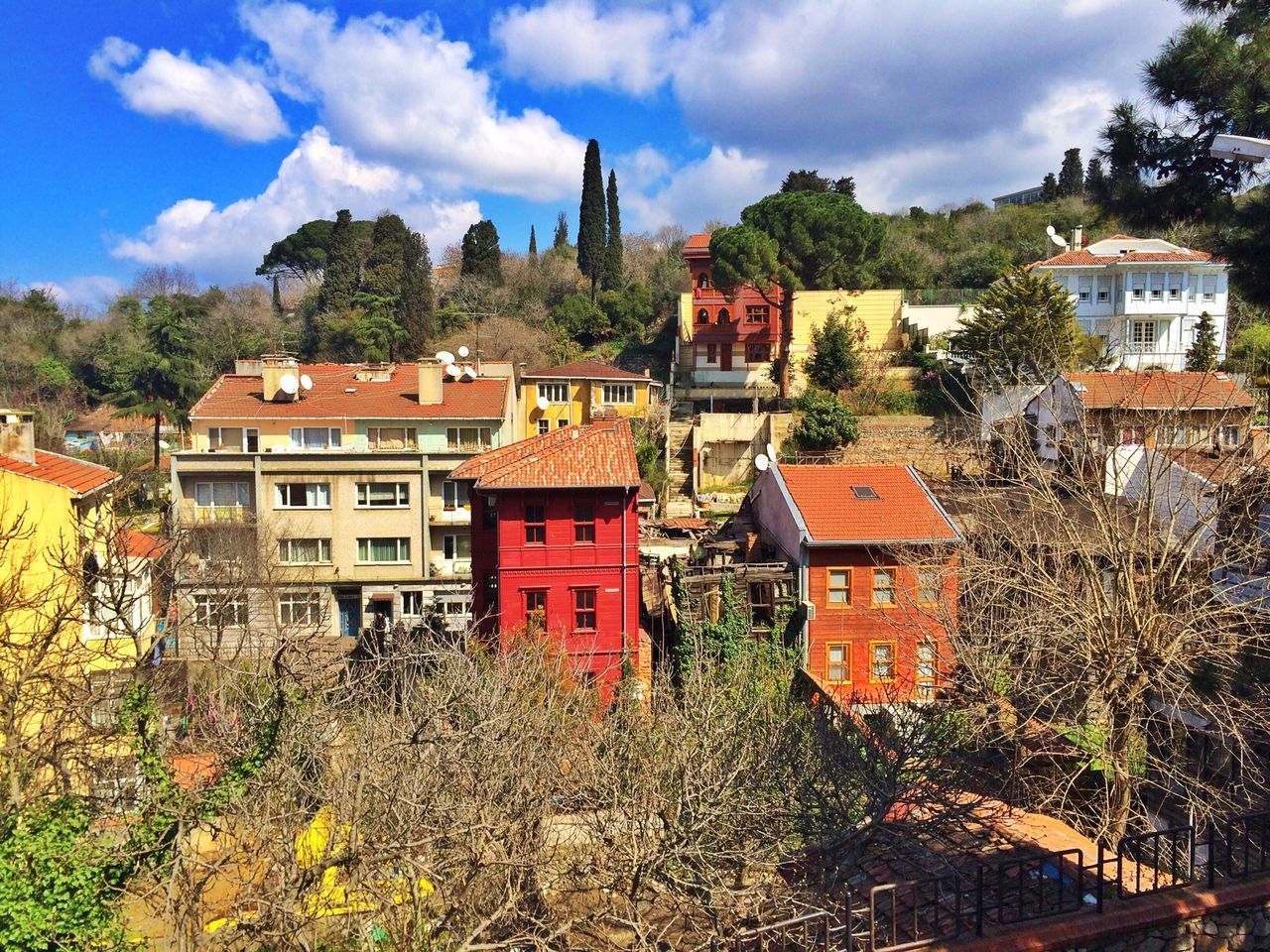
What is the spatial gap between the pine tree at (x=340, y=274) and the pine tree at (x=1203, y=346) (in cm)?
4684

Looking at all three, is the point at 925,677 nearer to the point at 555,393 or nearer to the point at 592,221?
the point at 555,393

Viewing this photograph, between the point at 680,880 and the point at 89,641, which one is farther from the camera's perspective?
the point at 89,641

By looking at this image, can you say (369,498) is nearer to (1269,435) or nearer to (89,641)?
(89,641)

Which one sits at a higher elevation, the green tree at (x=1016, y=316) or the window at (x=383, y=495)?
the green tree at (x=1016, y=316)

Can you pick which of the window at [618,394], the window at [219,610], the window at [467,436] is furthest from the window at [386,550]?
the window at [618,394]

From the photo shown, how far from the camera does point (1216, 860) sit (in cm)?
1023

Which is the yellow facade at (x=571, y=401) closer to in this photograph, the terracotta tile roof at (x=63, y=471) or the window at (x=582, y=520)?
the window at (x=582, y=520)

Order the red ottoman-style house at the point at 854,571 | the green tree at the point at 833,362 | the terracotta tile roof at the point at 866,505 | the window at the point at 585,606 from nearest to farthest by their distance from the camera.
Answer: the red ottoman-style house at the point at 854,571
the terracotta tile roof at the point at 866,505
the window at the point at 585,606
the green tree at the point at 833,362

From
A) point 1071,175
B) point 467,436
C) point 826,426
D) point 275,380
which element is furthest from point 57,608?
point 1071,175

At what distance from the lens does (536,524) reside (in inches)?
914

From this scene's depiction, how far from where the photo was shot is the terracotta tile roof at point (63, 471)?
17.6m

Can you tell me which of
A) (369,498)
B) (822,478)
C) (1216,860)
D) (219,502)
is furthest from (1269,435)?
(219,502)

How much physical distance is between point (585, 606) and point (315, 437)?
15.0 meters

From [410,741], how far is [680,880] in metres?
3.46
